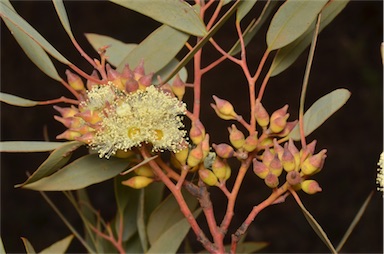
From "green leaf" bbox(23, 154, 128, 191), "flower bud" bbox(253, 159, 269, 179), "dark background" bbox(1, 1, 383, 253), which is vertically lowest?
"dark background" bbox(1, 1, 383, 253)

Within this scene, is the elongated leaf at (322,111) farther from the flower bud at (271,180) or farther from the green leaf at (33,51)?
the green leaf at (33,51)

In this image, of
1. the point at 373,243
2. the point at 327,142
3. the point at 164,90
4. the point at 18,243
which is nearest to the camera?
the point at 164,90

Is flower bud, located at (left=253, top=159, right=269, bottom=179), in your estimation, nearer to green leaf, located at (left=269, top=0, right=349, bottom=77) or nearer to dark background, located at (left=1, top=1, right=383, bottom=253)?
green leaf, located at (left=269, top=0, right=349, bottom=77)

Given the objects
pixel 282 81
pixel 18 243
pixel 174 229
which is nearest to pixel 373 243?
pixel 282 81

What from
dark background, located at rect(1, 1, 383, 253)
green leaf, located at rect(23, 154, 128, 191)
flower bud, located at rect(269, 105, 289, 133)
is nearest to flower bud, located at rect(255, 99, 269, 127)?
flower bud, located at rect(269, 105, 289, 133)

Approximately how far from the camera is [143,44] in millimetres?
641

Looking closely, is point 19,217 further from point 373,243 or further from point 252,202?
point 373,243

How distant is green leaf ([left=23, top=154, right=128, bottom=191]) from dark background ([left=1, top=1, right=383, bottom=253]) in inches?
59.3

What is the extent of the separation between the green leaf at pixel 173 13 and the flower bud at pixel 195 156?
103 mm

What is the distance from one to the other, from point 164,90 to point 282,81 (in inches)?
73.9

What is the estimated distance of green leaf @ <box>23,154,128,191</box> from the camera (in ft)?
2.05

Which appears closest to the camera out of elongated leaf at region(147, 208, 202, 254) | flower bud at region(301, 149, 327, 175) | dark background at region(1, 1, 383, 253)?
flower bud at region(301, 149, 327, 175)

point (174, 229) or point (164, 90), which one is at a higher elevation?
point (164, 90)

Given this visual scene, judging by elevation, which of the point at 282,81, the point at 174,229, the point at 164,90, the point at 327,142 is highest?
the point at 164,90
